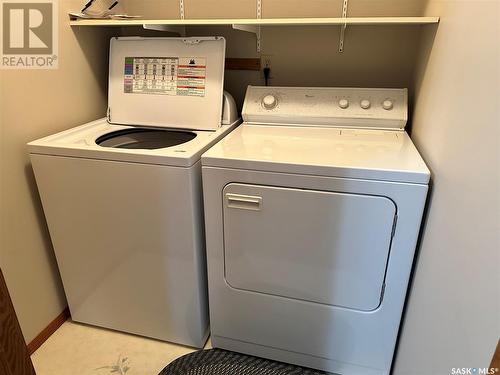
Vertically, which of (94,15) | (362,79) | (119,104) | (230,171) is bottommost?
(230,171)

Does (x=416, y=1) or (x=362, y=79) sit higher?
(x=416, y=1)

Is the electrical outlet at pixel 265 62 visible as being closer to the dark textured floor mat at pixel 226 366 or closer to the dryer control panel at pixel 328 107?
the dryer control panel at pixel 328 107

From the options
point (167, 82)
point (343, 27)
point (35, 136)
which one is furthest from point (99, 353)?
point (343, 27)

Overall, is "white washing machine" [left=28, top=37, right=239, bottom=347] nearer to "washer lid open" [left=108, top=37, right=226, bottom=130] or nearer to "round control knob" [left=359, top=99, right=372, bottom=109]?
"washer lid open" [left=108, top=37, right=226, bottom=130]

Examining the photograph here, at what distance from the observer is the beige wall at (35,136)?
4.88 ft

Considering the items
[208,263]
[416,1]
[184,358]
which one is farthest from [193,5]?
[184,358]

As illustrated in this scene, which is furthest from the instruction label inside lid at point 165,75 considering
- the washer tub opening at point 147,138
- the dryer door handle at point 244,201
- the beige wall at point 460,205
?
the beige wall at point 460,205

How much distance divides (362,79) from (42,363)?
2133 millimetres

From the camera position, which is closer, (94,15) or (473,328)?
(473,328)

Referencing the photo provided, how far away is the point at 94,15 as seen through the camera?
1.74m

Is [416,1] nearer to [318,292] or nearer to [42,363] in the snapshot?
[318,292]

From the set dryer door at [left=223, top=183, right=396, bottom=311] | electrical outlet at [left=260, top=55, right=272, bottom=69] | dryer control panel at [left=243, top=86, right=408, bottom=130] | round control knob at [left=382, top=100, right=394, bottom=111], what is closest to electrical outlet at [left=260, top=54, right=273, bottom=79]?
electrical outlet at [left=260, top=55, right=272, bottom=69]

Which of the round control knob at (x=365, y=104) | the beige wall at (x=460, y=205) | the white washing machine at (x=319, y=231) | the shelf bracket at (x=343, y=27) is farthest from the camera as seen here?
the shelf bracket at (x=343, y=27)

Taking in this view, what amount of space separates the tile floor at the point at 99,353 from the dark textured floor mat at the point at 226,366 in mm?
76
